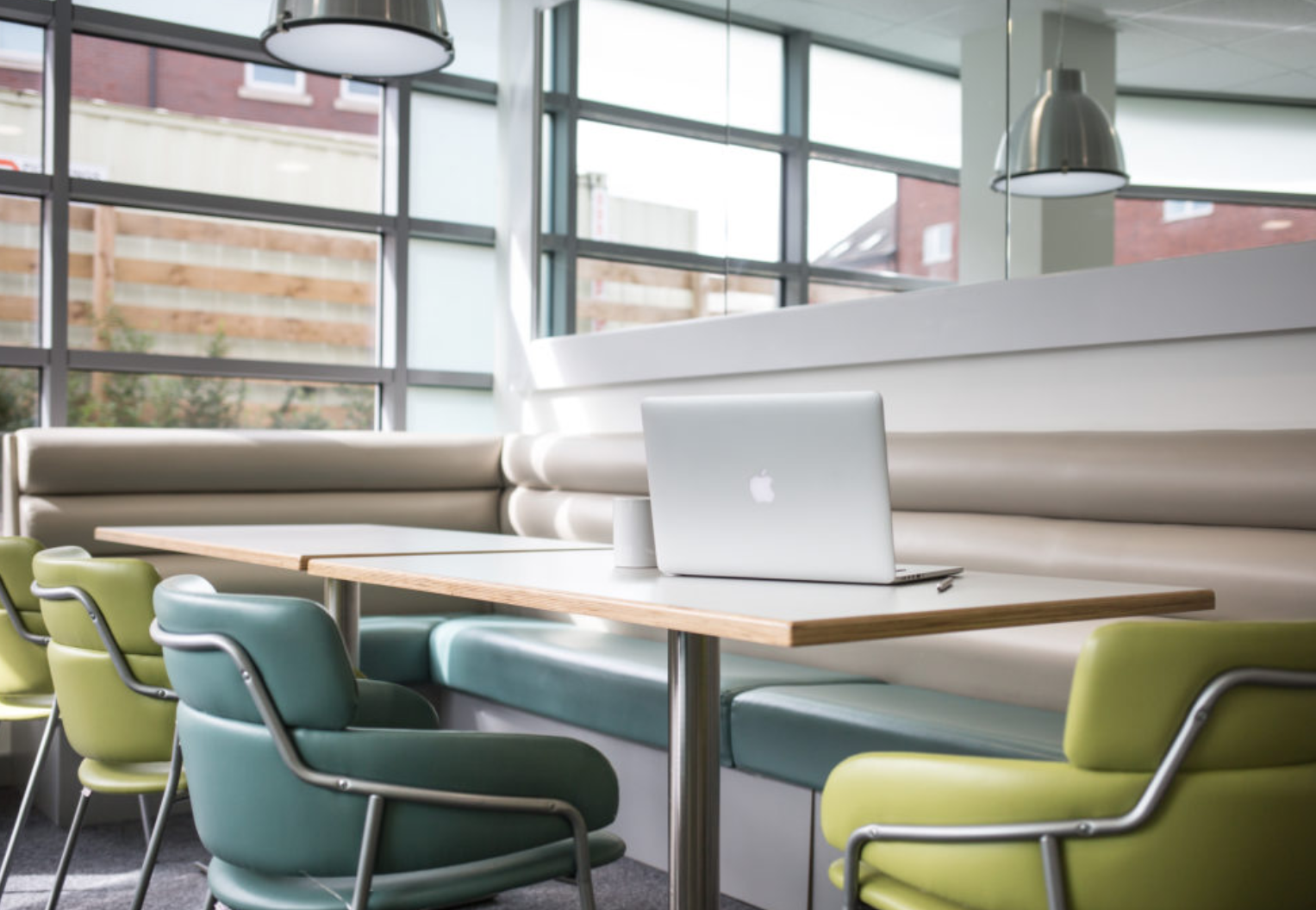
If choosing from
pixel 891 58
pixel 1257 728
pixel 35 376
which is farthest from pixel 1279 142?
pixel 35 376

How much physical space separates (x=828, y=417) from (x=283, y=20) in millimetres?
1910

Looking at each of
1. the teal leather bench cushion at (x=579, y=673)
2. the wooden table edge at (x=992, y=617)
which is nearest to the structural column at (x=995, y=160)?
the teal leather bench cushion at (x=579, y=673)

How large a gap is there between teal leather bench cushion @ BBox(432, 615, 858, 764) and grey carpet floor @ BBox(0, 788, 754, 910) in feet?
1.21

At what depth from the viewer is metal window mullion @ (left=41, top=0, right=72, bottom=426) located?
4375 mm

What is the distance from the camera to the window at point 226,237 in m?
4.41

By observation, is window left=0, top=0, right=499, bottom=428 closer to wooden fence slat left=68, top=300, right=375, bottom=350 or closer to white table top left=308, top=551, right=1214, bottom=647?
wooden fence slat left=68, top=300, right=375, bottom=350

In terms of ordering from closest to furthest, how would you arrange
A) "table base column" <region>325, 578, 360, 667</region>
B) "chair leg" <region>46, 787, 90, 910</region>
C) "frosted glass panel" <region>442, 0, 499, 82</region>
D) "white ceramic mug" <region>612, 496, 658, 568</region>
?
"white ceramic mug" <region>612, 496, 658, 568</region> → "chair leg" <region>46, 787, 90, 910</region> → "table base column" <region>325, 578, 360, 667</region> → "frosted glass panel" <region>442, 0, 499, 82</region>

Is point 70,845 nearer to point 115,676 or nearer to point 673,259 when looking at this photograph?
point 115,676

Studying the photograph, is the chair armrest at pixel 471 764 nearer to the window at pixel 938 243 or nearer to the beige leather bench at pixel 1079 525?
the beige leather bench at pixel 1079 525

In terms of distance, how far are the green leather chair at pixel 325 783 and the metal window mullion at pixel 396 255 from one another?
3.45 m

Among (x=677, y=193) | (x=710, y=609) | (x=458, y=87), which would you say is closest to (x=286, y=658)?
(x=710, y=609)

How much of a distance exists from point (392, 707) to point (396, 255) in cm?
304

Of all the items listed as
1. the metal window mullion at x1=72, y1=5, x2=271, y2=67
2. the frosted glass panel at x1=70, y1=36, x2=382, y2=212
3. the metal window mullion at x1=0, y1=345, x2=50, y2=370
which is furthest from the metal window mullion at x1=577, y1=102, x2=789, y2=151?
the metal window mullion at x1=0, y1=345, x2=50, y2=370

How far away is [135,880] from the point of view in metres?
3.13
